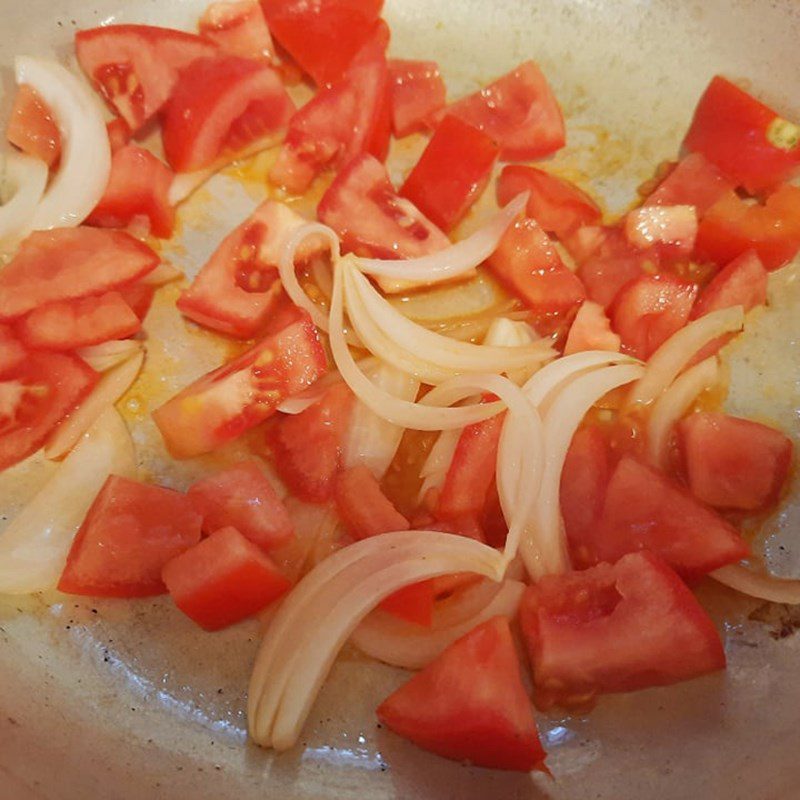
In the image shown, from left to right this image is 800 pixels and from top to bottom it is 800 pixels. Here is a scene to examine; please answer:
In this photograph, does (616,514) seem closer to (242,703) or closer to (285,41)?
(242,703)

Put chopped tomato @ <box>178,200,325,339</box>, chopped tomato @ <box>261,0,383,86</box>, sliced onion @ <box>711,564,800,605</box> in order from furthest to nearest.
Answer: chopped tomato @ <box>261,0,383,86</box>
chopped tomato @ <box>178,200,325,339</box>
sliced onion @ <box>711,564,800,605</box>

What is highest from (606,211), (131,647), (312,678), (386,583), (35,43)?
(606,211)

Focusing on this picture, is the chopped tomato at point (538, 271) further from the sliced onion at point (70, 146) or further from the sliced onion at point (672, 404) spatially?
the sliced onion at point (70, 146)

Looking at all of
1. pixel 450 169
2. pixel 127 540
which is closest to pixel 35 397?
pixel 127 540

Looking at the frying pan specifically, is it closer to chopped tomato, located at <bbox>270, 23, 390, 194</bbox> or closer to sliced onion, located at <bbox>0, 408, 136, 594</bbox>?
sliced onion, located at <bbox>0, 408, 136, 594</bbox>

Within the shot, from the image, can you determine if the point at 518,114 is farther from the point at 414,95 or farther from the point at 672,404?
the point at 672,404

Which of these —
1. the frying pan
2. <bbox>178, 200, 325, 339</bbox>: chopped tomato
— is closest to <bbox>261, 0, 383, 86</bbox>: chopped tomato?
<bbox>178, 200, 325, 339</bbox>: chopped tomato

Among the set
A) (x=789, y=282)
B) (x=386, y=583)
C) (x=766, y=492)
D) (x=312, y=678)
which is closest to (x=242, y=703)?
(x=312, y=678)
